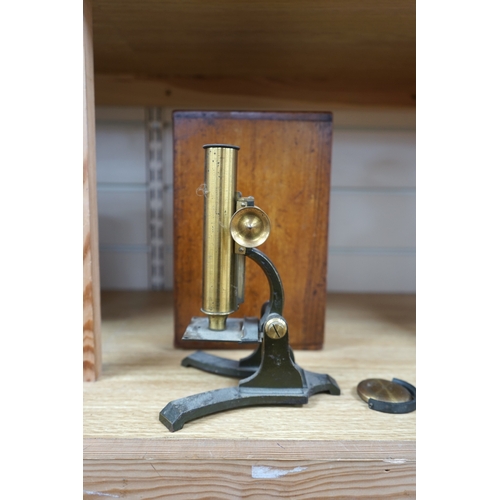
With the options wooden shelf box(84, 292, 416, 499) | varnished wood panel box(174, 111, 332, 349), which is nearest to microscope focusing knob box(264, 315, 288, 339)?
wooden shelf box(84, 292, 416, 499)

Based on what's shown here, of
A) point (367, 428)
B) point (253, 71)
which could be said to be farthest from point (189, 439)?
point (253, 71)

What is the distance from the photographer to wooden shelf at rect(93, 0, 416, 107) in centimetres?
82

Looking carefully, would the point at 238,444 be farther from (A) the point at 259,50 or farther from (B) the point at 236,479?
(A) the point at 259,50

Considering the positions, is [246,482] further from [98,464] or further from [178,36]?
[178,36]

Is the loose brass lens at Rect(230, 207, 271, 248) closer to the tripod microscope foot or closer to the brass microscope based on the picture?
the brass microscope

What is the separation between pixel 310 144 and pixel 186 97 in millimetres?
621

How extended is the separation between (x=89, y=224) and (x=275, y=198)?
39cm

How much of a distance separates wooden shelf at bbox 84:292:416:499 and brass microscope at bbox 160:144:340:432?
1.1 inches

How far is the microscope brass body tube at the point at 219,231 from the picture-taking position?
72cm

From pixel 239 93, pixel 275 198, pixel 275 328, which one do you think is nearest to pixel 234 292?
pixel 275 328

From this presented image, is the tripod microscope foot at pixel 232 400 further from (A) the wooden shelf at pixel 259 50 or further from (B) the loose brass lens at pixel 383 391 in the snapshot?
(A) the wooden shelf at pixel 259 50

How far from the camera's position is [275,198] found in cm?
96

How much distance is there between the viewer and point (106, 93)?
139cm

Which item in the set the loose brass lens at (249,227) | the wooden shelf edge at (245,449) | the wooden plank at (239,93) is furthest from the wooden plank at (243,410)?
the wooden plank at (239,93)
